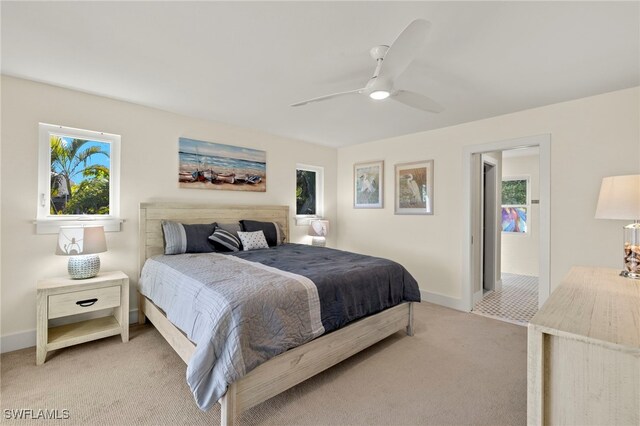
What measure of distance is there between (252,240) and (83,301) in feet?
5.31

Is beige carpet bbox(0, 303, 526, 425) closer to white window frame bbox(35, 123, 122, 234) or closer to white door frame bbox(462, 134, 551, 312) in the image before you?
white door frame bbox(462, 134, 551, 312)

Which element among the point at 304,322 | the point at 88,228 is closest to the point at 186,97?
the point at 88,228

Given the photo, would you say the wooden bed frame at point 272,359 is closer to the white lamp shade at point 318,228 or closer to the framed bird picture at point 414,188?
the white lamp shade at point 318,228

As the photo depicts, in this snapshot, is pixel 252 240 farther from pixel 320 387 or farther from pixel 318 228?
pixel 320 387

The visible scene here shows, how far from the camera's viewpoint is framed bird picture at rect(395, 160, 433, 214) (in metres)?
4.00

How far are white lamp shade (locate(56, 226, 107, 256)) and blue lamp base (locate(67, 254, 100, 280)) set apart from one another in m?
0.09

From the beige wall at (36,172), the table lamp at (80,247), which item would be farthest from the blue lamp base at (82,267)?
the beige wall at (36,172)

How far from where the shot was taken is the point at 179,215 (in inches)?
131

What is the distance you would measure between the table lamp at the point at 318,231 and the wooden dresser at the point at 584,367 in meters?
3.47

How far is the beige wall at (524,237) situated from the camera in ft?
18.2

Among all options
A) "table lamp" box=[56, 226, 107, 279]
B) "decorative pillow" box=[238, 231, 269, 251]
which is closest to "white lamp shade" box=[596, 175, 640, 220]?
"decorative pillow" box=[238, 231, 269, 251]

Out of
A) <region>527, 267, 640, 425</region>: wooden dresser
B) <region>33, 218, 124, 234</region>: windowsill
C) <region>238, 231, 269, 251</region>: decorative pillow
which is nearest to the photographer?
<region>527, 267, 640, 425</region>: wooden dresser

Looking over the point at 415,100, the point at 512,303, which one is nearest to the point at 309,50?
the point at 415,100

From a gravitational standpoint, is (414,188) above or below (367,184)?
below
